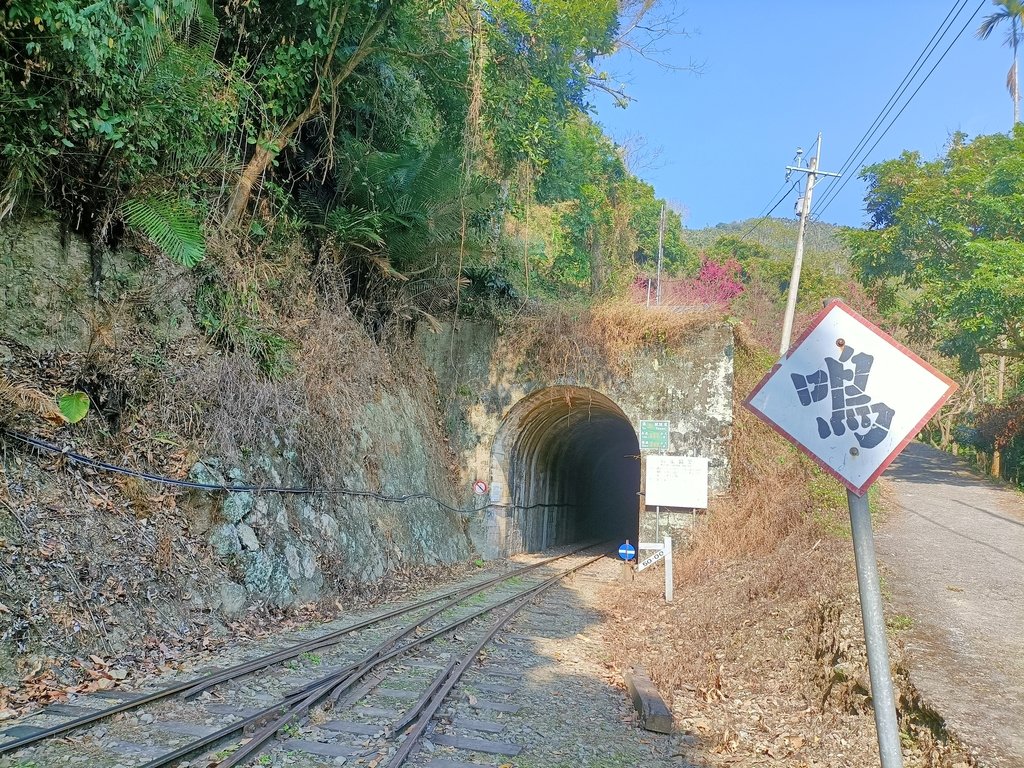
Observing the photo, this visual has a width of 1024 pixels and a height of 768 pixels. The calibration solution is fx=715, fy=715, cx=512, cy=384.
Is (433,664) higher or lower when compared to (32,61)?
lower

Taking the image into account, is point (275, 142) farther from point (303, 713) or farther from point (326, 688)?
point (303, 713)

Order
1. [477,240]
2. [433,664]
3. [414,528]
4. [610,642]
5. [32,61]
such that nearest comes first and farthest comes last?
[32,61] < [433,664] < [610,642] < [414,528] < [477,240]

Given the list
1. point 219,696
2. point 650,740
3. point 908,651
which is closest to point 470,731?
point 650,740

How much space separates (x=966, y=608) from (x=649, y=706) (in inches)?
144

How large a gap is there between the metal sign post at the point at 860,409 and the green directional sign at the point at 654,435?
43.0 feet

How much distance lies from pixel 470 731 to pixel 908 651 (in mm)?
3593

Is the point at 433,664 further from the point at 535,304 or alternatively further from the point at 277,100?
the point at 535,304

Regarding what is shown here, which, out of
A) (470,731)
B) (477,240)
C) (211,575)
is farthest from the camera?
(477,240)

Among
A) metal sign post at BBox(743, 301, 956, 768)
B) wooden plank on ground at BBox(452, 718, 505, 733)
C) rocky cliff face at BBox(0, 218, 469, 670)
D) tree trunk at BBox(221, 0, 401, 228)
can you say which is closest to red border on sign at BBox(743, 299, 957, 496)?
metal sign post at BBox(743, 301, 956, 768)

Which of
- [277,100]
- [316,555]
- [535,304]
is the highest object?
[277,100]

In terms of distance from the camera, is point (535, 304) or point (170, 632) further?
point (535, 304)

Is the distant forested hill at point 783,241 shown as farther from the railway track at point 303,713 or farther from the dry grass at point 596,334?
the railway track at point 303,713

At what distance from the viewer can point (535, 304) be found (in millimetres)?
16828

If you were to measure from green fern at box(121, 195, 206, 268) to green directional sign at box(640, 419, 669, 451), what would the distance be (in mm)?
10376
